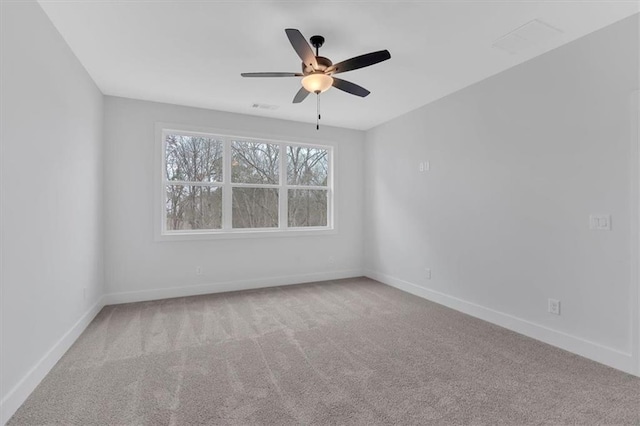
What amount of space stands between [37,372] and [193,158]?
3076 mm

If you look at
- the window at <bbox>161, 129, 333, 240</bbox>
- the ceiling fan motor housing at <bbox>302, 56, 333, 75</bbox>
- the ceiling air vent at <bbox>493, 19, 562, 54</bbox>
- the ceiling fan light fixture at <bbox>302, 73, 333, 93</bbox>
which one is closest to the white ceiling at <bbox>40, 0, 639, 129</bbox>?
the ceiling air vent at <bbox>493, 19, 562, 54</bbox>

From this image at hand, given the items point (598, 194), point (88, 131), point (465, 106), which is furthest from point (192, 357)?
point (465, 106)

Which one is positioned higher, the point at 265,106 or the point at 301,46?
the point at 265,106

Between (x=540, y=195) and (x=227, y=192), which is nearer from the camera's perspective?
(x=540, y=195)

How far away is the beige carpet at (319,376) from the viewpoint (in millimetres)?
1843

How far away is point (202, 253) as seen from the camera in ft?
14.5

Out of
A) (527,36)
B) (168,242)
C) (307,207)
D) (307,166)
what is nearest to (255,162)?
(307,166)

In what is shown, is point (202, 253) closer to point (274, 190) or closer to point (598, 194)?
point (274, 190)

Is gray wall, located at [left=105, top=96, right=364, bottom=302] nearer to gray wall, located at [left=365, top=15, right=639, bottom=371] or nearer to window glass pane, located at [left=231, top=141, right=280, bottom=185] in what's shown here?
window glass pane, located at [left=231, top=141, right=280, bottom=185]

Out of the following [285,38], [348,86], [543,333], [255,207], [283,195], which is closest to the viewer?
[285,38]

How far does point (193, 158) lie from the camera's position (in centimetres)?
452

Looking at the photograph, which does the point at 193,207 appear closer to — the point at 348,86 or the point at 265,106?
the point at 265,106

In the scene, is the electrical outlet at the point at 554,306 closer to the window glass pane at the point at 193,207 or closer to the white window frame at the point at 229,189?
the white window frame at the point at 229,189

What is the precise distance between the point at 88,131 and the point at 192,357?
2.64 metres
